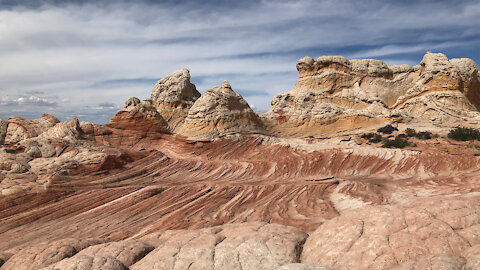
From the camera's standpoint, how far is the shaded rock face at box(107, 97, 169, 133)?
24.2 metres

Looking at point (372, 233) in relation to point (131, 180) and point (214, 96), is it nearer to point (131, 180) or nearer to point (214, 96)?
point (131, 180)

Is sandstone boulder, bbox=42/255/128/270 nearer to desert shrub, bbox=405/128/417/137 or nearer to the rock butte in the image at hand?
the rock butte

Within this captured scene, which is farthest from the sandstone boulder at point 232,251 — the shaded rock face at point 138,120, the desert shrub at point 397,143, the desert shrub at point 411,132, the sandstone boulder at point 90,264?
the desert shrub at point 411,132

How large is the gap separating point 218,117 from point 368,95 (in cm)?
2007

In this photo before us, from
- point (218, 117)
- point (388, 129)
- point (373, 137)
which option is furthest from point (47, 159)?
point (388, 129)

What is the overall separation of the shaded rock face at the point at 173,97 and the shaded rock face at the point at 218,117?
738 centimetres

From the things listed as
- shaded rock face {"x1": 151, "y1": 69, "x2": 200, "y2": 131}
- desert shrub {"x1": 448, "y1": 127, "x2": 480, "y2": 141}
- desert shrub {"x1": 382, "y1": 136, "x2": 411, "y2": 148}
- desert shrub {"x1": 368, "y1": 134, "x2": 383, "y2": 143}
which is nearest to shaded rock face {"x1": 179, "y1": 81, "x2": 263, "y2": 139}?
shaded rock face {"x1": 151, "y1": 69, "x2": 200, "y2": 131}

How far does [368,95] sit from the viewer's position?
34.8 meters

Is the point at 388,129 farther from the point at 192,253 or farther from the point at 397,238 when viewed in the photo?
the point at 192,253

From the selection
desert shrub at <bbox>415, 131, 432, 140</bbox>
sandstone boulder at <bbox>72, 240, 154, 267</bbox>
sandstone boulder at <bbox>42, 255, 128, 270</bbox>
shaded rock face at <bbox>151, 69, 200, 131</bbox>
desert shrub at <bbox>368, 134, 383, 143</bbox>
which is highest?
shaded rock face at <bbox>151, 69, 200, 131</bbox>

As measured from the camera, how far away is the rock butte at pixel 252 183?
6000 mm

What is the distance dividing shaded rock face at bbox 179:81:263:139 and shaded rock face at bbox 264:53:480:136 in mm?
5139

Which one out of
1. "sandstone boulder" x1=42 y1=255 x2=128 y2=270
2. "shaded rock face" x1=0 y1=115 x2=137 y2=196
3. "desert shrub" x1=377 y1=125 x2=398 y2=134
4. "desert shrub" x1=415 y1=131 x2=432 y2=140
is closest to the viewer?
"sandstone boulder" x1=42 y1=255 x2=128 y2=270

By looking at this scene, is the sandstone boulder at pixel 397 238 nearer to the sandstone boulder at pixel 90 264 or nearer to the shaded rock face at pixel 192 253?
the shaded rock face at pixel 192 253
